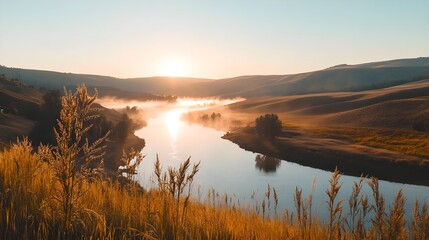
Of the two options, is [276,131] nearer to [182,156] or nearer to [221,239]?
[182,156]

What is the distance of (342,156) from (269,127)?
82.3 feet

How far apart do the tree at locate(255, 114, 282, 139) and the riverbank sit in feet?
5.86

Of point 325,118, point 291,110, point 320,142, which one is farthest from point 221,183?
point 291,110

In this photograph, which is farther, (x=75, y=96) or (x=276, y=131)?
(x=276, y=131)

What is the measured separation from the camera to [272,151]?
7525 cm

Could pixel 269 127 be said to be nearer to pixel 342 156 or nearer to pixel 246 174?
pixel 342 156

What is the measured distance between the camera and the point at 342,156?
66.5m

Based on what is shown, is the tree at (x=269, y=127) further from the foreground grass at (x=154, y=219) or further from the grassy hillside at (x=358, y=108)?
the foreground grass at (x=154, y=219)

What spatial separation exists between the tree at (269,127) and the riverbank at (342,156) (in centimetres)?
178

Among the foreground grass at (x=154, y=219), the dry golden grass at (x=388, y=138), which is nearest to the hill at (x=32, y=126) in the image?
the foreground grass at (x=154, y=219)

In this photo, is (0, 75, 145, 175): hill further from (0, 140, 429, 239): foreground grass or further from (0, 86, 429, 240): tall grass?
(0, 86, 429, 240): tall grass

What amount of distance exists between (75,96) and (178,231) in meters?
1.88

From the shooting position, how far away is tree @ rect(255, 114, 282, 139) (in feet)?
293

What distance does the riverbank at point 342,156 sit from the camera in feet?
186
